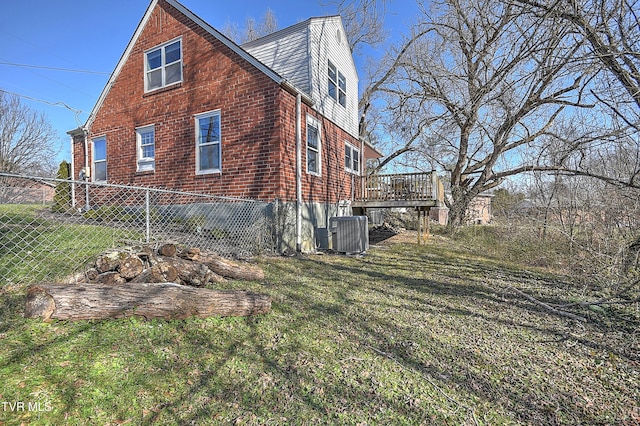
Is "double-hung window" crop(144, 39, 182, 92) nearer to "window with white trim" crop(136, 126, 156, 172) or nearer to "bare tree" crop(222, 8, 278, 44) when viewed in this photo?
"window with white trim" crop(136, 126, 156, 172)

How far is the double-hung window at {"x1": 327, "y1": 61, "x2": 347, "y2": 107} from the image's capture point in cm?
1051

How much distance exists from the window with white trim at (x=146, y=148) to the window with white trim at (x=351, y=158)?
6797 millimetres

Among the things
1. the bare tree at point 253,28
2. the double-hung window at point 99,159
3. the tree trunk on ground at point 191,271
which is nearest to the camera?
the tree trunk on ground at point 191,271

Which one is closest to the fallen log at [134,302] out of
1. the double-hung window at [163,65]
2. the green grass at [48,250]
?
the green grass at [48,250]

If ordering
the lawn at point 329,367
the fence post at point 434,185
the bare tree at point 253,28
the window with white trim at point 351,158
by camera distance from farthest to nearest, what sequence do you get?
the bare tree at point 253,28 < the window with white trim at point 351,158 < the fence post at point 434,185 < the lawn at point 329,367

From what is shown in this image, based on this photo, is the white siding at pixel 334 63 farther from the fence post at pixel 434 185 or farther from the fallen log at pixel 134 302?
the fallen log at pixel 134 302

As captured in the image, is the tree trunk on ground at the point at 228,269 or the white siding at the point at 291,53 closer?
the tree trunk on ground at the point at 228,269

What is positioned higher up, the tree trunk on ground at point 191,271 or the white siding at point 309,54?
the white siding at point 309,54

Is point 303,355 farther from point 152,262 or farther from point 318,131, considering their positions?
point 318,131

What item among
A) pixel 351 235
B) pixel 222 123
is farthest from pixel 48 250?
pixel 351 235

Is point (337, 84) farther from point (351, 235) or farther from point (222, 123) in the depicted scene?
point (351, 235)

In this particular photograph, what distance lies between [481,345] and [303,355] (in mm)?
1945

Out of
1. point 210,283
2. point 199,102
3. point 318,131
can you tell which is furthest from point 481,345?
point 199,102

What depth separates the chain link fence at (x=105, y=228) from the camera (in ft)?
13.2
